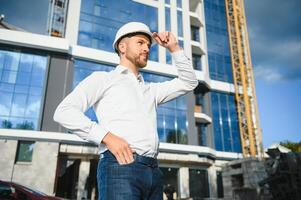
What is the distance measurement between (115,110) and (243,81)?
34.3m

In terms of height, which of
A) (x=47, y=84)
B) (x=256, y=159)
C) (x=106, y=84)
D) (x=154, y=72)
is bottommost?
(x=106, y=84)

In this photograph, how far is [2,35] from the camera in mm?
20609

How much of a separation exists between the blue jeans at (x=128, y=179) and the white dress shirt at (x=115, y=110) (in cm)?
9

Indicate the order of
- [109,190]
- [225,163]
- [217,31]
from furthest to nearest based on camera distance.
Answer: [217,31], [225,163], [109,190]

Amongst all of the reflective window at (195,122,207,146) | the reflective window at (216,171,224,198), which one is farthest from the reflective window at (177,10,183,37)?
the reflective window at (216,171,224,198)

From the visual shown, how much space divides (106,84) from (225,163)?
91.3ft

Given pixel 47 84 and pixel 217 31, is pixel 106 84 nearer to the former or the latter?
pixel 47 84

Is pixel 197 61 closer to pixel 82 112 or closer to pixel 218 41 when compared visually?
pixel 218 41

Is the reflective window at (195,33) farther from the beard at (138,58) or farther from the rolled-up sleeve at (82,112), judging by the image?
the rolled-up sleeve at (82,112)

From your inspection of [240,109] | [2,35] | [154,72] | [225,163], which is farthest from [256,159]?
[2,35]

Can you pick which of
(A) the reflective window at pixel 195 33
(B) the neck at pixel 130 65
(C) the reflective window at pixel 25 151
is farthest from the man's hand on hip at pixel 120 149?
(A) the reflective window at pixel 195 33

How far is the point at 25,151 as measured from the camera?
19531 mm

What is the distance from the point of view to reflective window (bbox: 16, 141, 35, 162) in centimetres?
1938

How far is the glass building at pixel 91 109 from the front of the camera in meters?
19.8
